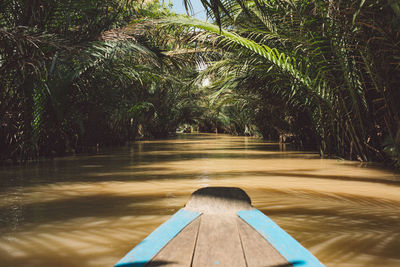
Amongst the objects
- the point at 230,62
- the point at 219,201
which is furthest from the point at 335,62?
the point at 219,201

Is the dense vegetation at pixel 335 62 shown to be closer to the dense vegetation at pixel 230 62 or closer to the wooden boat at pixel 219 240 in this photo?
the dense vegetation at pixel 230 62

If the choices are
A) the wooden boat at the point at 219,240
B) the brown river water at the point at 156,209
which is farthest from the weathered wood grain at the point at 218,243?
the brown river water at the point at 156,209

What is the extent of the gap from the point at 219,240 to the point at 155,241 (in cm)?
22

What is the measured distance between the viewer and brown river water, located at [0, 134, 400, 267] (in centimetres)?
220

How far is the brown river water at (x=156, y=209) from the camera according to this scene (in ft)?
7.22

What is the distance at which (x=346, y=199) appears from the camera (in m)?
3.76

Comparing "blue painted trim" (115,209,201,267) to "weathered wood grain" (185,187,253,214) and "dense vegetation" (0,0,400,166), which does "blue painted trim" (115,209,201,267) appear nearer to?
"weathered wood grain" (185,187,253,214)

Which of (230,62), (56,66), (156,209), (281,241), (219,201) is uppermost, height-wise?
(230,62)

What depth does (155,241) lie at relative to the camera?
4.35 feet

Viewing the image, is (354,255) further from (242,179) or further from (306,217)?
(242,179)

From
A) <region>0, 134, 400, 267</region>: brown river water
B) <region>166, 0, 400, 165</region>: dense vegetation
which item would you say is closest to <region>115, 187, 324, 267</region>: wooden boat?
<region>0, 134, 400, 267</region>: brown river water

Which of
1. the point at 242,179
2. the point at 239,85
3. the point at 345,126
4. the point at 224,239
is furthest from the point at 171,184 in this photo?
the point at 239,85

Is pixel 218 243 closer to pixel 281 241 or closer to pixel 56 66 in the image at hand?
pixel 281 241

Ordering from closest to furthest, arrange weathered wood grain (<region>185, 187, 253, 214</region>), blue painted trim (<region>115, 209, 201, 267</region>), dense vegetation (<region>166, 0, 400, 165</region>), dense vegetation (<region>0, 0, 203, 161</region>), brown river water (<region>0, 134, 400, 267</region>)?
blue painted trim (<region>115, 209, 201, 267</region>)
weathered wood grain (<region>185, 187, 253, 214</region>)
brown river water (<region>0, 134, 400, 267</region>)
dense vegetation (<region>166, 0, 400, 165</region>)
dense vegetation (<region>0, 0, 203, 161</region>)
